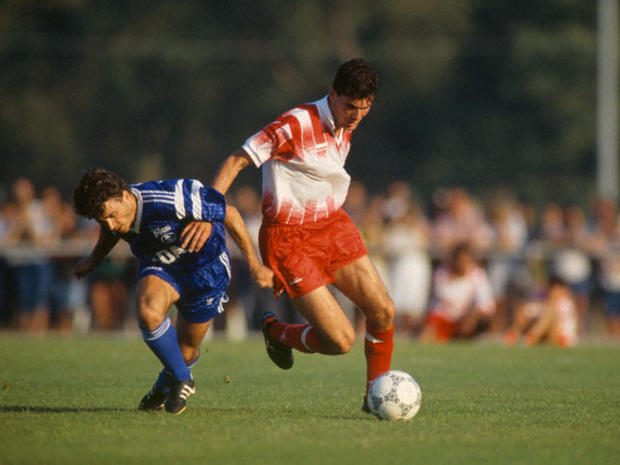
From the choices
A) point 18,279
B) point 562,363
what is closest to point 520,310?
point 562,363

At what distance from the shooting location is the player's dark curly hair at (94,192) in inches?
259

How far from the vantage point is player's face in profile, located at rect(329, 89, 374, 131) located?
7148 mm

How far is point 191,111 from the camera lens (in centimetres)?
3716

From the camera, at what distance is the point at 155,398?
7.27 metres

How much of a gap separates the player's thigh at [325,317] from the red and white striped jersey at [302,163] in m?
0.50

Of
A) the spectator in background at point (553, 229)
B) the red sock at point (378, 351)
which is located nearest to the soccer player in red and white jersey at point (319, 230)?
the red sock at point (378, 351)

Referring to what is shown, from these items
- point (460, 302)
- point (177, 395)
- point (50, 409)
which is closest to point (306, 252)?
point (177, 395)

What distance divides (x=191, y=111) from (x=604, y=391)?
96.5 feet

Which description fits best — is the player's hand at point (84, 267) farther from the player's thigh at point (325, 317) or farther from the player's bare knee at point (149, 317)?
the player's thigh at point (325, 317)

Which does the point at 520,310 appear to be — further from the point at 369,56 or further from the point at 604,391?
the point at 369,56

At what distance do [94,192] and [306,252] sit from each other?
5.10ft

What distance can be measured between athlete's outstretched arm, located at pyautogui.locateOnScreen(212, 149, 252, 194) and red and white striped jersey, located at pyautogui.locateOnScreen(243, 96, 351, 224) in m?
0.08

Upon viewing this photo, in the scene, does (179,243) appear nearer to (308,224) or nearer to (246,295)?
(308,224)

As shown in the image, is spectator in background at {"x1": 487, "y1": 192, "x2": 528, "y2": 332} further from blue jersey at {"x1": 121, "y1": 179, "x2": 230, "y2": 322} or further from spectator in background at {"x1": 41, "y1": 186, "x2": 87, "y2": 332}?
blue jersey at {"x1": 121, "y1": 179, "x2": 230, "y2": 322}
